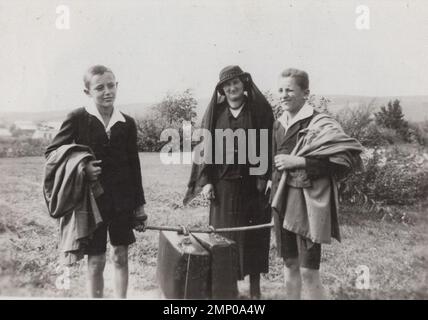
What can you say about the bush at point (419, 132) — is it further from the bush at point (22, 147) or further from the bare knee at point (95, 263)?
the bush at point (22, 147)

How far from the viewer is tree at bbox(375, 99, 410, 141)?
18.0ft

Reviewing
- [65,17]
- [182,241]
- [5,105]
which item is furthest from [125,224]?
[65,17]

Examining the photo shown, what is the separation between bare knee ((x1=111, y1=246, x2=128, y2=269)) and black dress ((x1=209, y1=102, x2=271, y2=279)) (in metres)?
0.91

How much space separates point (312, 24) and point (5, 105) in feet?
11.4

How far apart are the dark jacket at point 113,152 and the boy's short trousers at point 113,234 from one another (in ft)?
0.29

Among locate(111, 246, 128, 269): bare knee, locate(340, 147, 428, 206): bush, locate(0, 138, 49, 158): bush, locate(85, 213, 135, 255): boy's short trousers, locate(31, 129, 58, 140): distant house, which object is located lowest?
locate(111, 246, 128, 269): bare knee

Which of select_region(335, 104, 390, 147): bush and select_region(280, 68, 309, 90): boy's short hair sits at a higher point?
select_region(280, 68, 309, 90): boy's short hair

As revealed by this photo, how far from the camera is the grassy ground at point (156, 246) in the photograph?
207 inches

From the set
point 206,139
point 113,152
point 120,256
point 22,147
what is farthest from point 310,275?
point 22,147

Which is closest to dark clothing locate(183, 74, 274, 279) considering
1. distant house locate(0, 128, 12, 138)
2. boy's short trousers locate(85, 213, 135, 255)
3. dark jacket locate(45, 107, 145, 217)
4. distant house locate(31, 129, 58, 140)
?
dark jacket locate(45, 107, 145, 217)

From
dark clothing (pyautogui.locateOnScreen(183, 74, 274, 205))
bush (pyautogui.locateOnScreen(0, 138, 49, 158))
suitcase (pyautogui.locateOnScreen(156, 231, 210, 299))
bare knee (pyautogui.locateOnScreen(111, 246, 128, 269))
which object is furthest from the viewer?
bush (pyautogui.locateOnScreen(0, 138, 49, 158))

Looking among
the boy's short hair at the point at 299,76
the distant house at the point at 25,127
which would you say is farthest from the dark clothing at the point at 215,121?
the distant house at the point at 25,127

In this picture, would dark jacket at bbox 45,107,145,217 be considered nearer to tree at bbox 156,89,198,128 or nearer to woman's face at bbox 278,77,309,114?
tree at bbox 156,89,198,128

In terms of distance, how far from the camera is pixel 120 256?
194 inches
